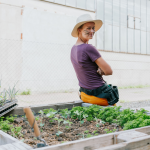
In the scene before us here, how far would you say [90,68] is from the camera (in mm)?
2904

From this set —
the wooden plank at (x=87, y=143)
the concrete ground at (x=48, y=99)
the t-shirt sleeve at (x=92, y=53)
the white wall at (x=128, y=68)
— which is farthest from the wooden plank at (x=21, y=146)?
the white wall at (x=128, y=68)

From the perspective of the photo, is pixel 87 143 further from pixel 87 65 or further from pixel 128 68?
pixel 128 68

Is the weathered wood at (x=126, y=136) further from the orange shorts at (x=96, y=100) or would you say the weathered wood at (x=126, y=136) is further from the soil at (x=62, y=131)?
the orange shorts at (x=96, y=100)

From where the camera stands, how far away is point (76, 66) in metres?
3.03

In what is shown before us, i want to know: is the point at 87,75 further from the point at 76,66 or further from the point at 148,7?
the point at 148,7

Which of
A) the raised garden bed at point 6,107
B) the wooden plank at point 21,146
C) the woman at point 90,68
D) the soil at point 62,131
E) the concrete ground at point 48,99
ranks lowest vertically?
the concrete ground at point 48,99

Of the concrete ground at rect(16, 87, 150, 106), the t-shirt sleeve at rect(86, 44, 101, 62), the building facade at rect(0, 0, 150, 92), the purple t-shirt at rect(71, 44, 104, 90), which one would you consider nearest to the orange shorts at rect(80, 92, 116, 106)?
the purple t-shirt at rect(71, 44, 104, 90)

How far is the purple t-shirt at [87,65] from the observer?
9.12 ft

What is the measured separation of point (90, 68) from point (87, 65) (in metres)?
0.06

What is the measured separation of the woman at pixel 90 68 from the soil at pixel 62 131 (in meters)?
0.57

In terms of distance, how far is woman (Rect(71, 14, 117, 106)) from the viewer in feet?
→ 9.12

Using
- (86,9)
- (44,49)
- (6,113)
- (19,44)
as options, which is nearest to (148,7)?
(86,9)

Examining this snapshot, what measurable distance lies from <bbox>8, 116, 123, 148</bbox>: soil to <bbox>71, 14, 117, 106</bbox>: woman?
22.4 inches

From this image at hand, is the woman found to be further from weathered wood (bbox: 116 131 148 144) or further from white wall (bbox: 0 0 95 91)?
white wall (bbox: 0 0 95 91)
